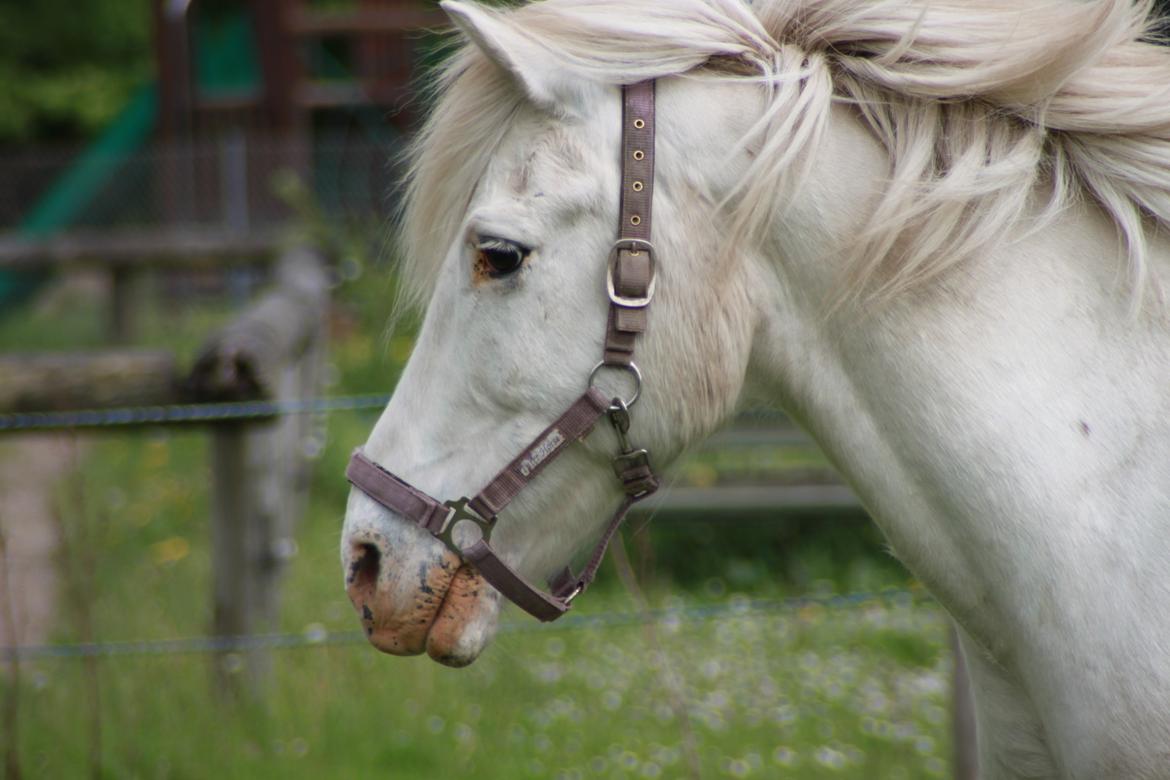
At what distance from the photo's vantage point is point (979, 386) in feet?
5.19

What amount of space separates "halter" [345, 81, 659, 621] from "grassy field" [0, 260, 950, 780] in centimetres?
78

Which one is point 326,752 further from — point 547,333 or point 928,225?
point 928,225

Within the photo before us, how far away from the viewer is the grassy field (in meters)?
3.40

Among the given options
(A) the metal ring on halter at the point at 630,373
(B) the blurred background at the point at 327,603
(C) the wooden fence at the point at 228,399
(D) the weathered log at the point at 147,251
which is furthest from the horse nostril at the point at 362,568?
(D) the weathered log at the point at 147,251

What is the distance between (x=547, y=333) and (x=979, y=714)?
0.97m

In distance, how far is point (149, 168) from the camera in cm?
1330

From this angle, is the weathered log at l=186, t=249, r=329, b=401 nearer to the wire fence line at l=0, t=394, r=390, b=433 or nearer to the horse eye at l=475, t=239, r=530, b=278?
the wire fence line at l=0, t=394, r=390, b=433

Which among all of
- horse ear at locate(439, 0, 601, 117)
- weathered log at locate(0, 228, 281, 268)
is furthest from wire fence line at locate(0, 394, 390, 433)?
weathered log at locate(0, 228, 281, 268)

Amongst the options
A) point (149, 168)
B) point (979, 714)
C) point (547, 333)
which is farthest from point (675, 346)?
point (149, 168)

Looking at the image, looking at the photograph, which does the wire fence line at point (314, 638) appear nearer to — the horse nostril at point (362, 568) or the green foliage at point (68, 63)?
the horse nostril at point (362, 568)

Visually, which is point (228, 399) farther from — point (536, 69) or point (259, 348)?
point (536, 69)

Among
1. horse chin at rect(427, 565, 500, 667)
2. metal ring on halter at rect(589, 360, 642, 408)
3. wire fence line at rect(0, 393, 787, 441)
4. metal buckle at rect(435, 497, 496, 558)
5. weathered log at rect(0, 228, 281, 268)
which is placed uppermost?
metal ring on halter at rect(589, 360, 642, 408)

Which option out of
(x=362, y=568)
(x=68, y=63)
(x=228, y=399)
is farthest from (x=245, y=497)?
(x=68, y=63)

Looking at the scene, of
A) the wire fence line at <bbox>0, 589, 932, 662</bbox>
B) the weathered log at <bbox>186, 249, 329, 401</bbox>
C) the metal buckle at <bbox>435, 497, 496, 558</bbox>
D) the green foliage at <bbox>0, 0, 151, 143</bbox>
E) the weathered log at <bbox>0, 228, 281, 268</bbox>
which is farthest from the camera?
the green foliage at <bbox>0, 0, 151, 143</bbox>
